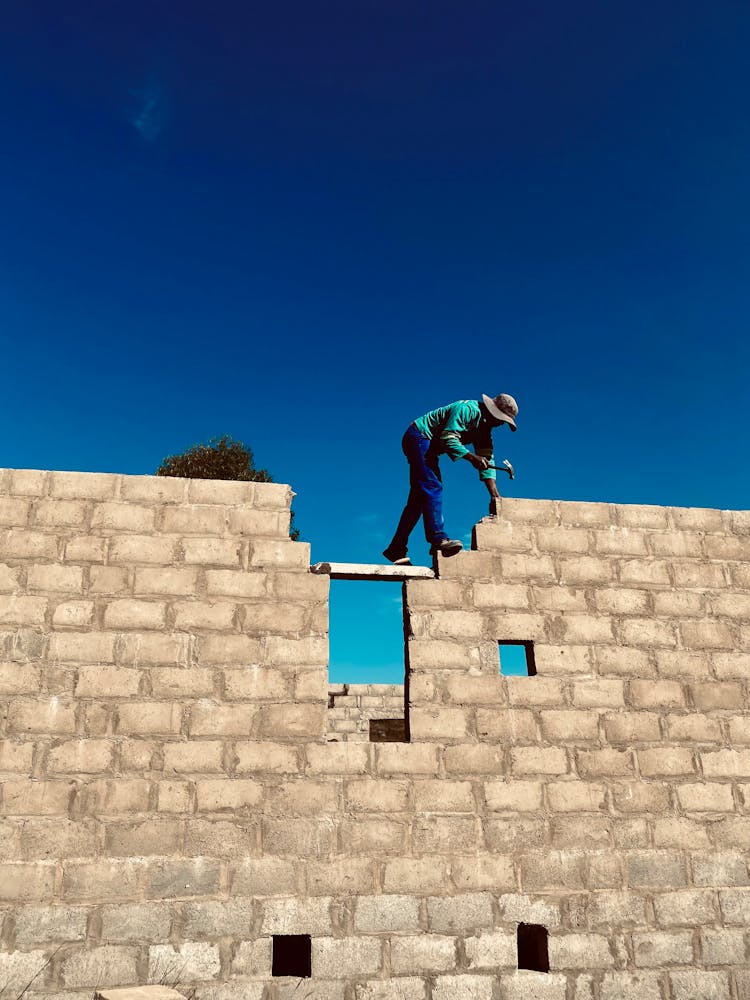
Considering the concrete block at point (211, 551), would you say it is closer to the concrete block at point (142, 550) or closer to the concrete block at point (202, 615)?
the concrete block at point (142, 550)

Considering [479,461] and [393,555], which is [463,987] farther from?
[479,461]

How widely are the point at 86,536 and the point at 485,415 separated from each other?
3.19 m

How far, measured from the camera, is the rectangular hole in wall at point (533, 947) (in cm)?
454

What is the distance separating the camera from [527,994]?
4.39 meters

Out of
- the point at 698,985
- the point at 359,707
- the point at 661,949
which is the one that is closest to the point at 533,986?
the point at 661,949

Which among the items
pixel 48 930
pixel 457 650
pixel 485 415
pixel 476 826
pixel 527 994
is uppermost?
pixel 485 415

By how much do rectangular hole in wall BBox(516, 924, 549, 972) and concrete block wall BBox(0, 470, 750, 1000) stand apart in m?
0.06

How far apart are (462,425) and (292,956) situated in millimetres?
3959

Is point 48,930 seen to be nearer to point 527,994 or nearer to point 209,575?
point 209,575

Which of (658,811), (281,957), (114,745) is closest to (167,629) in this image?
(114,745)

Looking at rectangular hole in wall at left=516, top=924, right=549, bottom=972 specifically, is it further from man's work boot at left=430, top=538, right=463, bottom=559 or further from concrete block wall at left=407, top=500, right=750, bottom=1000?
man's work boot at left=430, top=538, right=463, bottom=559

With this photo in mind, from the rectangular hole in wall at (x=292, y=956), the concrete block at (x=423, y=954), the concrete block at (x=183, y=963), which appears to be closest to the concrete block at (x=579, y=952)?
the concrete block at (x=423, y=954)

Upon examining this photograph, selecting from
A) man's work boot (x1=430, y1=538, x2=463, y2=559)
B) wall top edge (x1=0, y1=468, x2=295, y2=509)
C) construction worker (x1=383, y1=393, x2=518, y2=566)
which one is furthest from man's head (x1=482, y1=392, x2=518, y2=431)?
wall top edge (x1=0, y1=468, x2=295, y2=509)

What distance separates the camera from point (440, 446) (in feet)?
19.2
